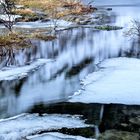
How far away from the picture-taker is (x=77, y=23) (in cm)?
3891

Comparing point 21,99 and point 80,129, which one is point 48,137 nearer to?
point 80,129

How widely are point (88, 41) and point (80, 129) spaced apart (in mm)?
16646

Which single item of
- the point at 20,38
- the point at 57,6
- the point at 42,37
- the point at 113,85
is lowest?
the point at 113,85

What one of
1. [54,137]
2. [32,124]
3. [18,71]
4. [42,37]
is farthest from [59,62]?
[54,137]

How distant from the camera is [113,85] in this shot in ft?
52.7

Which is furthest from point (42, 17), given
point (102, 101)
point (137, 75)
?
point (102, 101)

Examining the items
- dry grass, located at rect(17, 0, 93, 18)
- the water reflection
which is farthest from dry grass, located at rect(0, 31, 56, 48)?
dry grass, located at rect(17, 0, 93, 18)

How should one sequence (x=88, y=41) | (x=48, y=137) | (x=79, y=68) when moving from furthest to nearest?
(x=88, y=41) → (x=79, y=68) → (x=48, y=137)

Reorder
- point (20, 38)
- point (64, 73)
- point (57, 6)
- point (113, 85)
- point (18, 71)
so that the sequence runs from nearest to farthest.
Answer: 1. point (113, 85)
2. point (64, 73)
3. point (18, 71)
4. point (20, 38)
5. point (57, 6)

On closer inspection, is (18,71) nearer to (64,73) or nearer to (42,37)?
(64,73)

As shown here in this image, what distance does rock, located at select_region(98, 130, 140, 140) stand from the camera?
11.0 metres

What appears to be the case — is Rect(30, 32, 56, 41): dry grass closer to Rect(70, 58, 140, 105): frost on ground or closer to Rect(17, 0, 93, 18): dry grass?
Rect(17, 0, 93, 18): dry grass

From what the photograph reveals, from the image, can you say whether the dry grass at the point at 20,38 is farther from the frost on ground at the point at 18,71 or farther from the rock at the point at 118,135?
the rock at the point at 118,135

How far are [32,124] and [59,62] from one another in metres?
9.51
